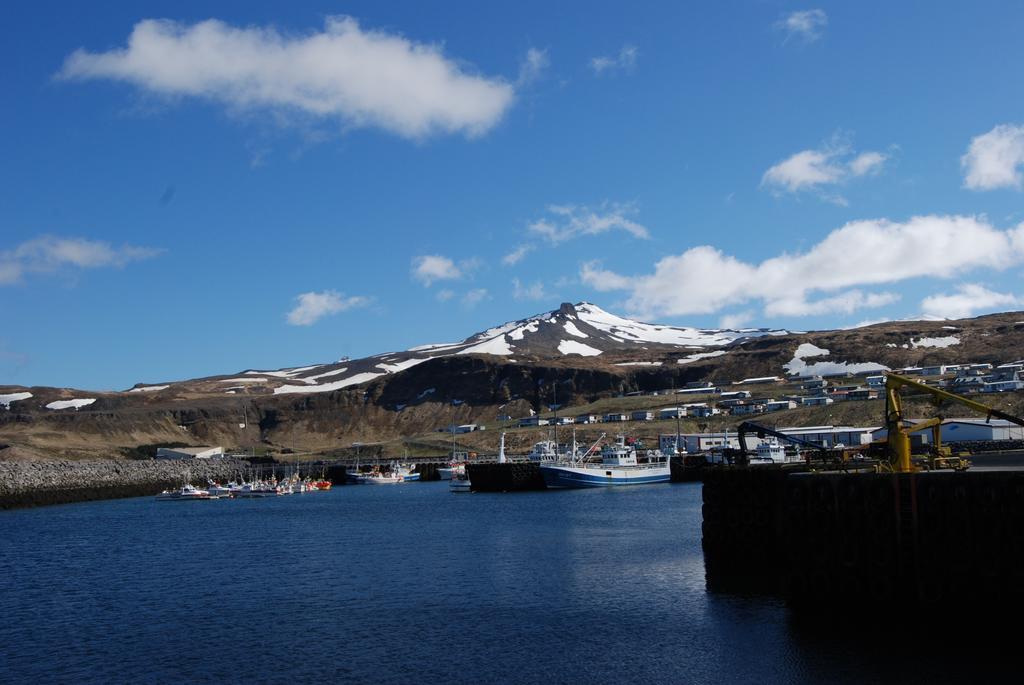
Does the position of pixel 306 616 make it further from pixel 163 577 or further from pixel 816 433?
pixel 816 433

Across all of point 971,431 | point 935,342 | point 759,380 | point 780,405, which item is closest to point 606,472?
point 971,431

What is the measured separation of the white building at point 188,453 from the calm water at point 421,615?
3847 inches

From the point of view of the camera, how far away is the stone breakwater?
317ft

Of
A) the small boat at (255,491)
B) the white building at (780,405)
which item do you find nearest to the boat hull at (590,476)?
the small boat at (255,491)

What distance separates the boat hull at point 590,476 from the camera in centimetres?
9588

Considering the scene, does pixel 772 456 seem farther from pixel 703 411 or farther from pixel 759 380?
pixel 759 380

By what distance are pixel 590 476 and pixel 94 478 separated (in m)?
59.4

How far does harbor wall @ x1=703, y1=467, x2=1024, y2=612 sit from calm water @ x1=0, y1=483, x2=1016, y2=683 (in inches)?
50.5

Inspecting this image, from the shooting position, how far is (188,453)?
156 metres

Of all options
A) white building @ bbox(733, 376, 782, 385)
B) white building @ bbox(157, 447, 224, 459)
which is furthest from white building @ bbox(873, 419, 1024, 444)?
white building @ bbox(157, 447, 224, 459)

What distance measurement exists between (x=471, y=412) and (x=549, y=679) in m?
171

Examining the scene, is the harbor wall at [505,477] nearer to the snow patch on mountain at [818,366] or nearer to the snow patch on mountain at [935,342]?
the snow patch on mountain at [818,366]

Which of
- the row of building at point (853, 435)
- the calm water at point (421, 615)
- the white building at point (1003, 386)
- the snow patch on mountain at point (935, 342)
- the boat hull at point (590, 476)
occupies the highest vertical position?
the snow patch on mountain at point (935, 342)

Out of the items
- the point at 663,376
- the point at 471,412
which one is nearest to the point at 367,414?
the point at 471,412
